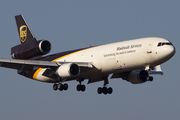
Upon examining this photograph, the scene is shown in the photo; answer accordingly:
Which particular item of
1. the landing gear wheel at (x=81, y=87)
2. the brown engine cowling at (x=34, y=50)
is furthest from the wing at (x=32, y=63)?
the landing gear wheel at (x=81, y=87)

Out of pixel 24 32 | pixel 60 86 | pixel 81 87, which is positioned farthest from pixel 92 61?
pixel 24 32

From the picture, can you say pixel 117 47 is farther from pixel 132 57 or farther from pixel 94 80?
pixel 94 80

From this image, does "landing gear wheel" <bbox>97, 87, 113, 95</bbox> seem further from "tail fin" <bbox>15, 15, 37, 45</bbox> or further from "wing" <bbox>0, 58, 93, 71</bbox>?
"tail fin" <bbox>15, 15, 37, 45</bbox>

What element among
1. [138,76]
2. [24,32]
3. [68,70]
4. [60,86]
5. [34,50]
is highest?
[24,32]

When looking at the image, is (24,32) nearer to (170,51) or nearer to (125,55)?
(125,55)

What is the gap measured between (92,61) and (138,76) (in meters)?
7.11

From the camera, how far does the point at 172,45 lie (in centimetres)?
4406

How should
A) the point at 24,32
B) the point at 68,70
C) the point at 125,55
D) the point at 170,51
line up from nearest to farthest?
the point at 170,51, the point at 125,55, the point at 68,70, the point at 24,32

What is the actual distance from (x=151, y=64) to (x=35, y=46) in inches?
601

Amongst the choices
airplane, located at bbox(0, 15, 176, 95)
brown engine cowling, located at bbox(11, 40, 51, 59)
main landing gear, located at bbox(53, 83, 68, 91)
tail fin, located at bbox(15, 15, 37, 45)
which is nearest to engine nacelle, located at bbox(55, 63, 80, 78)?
airplane, located at bbox(0, 15, 176, 95)

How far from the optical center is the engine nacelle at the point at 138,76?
5181 cm

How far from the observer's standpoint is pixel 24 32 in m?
57.8

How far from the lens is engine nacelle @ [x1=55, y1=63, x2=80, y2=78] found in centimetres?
4605

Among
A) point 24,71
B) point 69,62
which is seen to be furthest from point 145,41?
point 24,71
